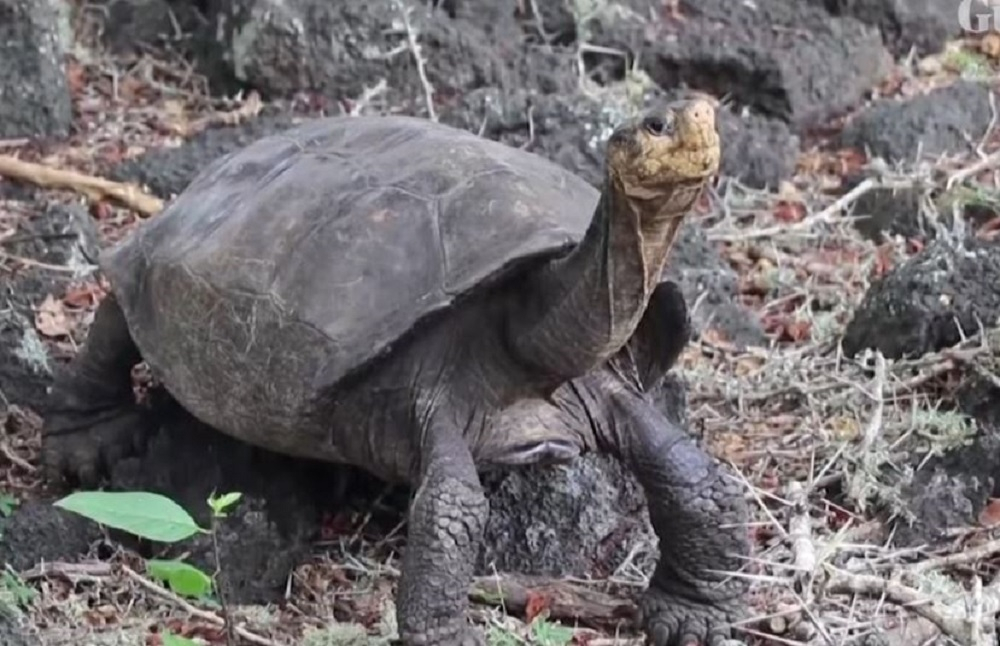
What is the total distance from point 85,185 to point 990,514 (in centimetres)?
297

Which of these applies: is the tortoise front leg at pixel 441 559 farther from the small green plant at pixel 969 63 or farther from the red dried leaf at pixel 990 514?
the small green plant at pixel 969 63

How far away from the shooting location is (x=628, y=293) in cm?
329

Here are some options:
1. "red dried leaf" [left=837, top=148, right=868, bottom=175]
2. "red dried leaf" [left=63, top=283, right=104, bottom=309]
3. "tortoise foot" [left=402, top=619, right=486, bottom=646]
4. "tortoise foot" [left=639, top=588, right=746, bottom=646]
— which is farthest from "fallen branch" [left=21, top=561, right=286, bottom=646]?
"red dried leaf" [left=837, top=148, right=868, bottom=175]

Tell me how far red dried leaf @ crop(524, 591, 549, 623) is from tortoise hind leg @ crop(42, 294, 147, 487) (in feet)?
3.85

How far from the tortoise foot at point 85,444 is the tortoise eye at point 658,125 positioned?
1.84 metres

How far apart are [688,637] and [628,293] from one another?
0.70m

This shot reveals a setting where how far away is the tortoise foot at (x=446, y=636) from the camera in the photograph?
3281mm

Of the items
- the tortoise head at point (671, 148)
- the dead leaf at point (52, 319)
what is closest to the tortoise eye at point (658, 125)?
the tortoise head at point (671, 148)

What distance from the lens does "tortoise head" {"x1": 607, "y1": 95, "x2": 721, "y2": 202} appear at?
9.62 feet

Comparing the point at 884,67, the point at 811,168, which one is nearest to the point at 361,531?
the point at 811,168

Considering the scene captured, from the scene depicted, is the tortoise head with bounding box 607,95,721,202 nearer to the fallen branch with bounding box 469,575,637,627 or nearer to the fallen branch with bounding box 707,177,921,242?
the fallen branch with bounding box 469,575,637,627

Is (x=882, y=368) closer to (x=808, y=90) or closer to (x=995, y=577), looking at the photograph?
(x=995, y=577)

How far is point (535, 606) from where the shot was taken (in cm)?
361

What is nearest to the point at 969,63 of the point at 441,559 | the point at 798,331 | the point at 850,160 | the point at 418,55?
the point at 850,160
